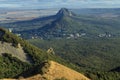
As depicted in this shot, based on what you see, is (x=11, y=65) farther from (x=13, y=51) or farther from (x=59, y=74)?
(x=59, y=74)

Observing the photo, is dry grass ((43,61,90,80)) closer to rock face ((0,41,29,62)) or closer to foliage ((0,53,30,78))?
foliage ((0,53,30,78))

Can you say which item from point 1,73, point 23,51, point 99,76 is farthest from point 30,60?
point 99,76

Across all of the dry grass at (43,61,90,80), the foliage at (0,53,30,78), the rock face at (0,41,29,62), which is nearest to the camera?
the dry grass at (43,61,90,80)

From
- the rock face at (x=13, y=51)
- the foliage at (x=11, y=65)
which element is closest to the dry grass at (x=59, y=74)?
the foliage at (x=11, y=65)

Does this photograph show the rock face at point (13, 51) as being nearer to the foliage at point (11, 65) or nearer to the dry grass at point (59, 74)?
the foliage at point (11, 65)

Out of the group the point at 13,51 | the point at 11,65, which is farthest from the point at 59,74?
the point at 13,51

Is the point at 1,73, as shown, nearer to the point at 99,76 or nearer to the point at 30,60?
the point at 30,60

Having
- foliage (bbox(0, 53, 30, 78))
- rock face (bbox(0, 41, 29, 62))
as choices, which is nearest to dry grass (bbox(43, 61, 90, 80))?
foliage (bbox(0, 53, 30, 78))

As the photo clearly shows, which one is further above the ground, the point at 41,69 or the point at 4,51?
the point at 41,69
